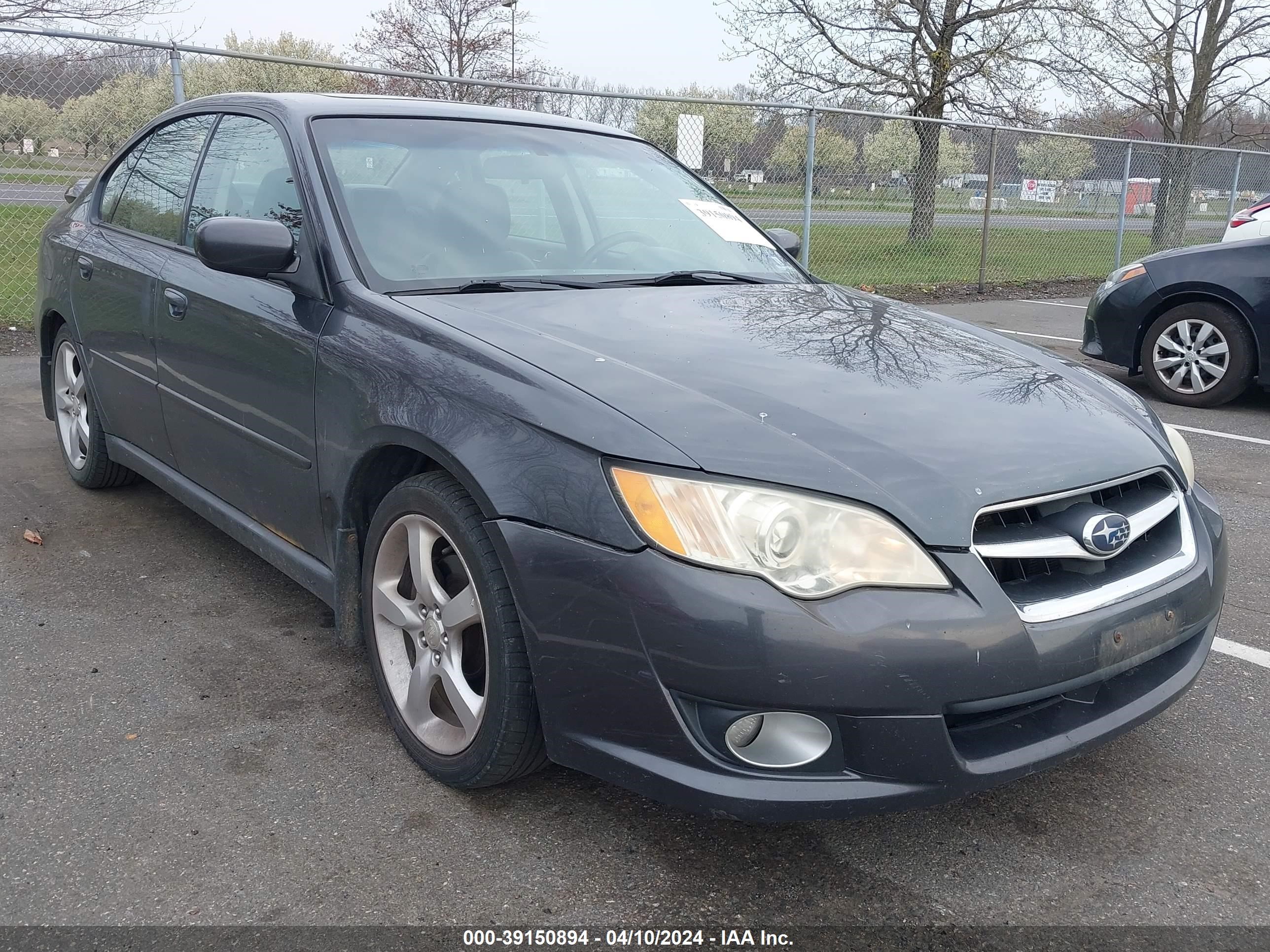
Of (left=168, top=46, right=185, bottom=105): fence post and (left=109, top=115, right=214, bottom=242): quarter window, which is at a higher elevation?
(left=168, top=46, right=185, bottom=105): fence post

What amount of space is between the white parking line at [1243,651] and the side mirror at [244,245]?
113 inches

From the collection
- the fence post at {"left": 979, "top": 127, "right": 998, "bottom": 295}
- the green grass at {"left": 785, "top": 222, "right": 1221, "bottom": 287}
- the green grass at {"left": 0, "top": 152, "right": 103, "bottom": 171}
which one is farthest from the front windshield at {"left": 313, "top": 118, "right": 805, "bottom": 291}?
the fence post at {"left": 979, "top": 127, "right": 998, "bottom": 295}

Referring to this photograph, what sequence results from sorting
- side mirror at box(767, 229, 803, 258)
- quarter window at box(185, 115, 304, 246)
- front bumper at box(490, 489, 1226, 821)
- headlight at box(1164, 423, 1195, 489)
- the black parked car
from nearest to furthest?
front bumper at box(490, 489, 1226, 821)
headlight at box(1164, 423, 1195, 489)
quarter window at box(185, 115, 304, 246)
side mirror at box(767, 229, 803, 258)
the black parked car

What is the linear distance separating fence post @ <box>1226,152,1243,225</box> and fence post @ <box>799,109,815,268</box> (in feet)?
28.4

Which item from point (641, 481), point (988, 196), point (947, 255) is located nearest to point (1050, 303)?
point (947, 255)

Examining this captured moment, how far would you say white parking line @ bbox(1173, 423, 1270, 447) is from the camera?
20.0 feet

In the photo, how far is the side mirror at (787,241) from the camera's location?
12.8 ft

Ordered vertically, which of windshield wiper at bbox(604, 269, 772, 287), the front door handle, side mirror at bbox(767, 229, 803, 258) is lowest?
the front door handle

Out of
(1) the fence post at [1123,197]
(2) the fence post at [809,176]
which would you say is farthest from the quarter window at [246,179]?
(1) the fence post at [1123,197]

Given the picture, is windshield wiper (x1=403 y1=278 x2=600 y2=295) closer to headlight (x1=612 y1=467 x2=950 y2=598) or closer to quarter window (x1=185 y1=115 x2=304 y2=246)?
quarter window (x1=185 y1=115 x2=304 y2=246)

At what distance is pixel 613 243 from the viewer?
129 inches

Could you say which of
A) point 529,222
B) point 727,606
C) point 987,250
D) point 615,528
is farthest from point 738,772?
point 987,250

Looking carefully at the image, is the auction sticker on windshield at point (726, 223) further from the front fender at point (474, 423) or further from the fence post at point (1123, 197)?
the fence post at point (1123, 197)

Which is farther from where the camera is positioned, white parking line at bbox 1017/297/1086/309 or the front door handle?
white parking line at bbox 1017/297/1086/309
